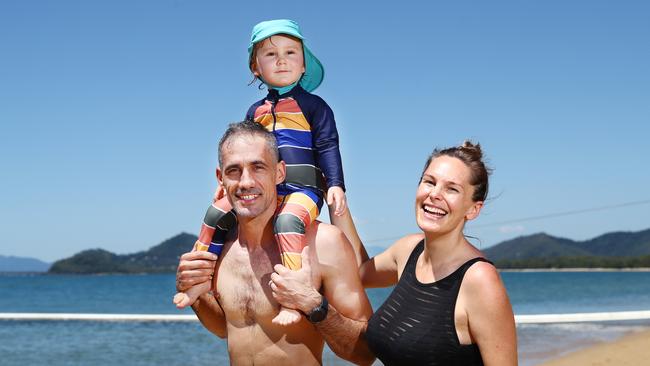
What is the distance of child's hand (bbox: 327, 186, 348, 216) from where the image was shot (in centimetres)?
309

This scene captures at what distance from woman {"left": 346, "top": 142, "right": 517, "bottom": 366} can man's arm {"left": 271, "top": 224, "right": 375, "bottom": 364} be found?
0.28 feet

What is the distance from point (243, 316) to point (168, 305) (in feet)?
135

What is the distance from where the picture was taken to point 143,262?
447ft

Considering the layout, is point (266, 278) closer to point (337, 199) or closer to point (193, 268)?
point (193, 268)

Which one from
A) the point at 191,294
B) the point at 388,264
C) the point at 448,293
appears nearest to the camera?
the point at 448,293

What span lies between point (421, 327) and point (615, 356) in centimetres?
1037

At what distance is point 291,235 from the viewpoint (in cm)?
292

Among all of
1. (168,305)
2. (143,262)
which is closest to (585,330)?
(168,305)

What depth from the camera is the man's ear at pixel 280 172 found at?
304 cm

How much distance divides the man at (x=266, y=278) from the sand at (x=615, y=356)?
907cm

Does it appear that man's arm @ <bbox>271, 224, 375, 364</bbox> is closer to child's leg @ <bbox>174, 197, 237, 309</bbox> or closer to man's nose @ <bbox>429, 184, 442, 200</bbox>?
child's leg @ <bbox>174, 197, 237, 309</bbox>

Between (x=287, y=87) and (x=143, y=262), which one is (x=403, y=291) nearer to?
(x=287, y=87)

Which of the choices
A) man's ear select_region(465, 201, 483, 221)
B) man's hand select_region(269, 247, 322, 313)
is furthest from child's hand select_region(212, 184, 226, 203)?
man's ear select_region(465, 201, 483, 221)

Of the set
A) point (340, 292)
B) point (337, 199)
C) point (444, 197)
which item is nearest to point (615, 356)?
point (340, 292)
